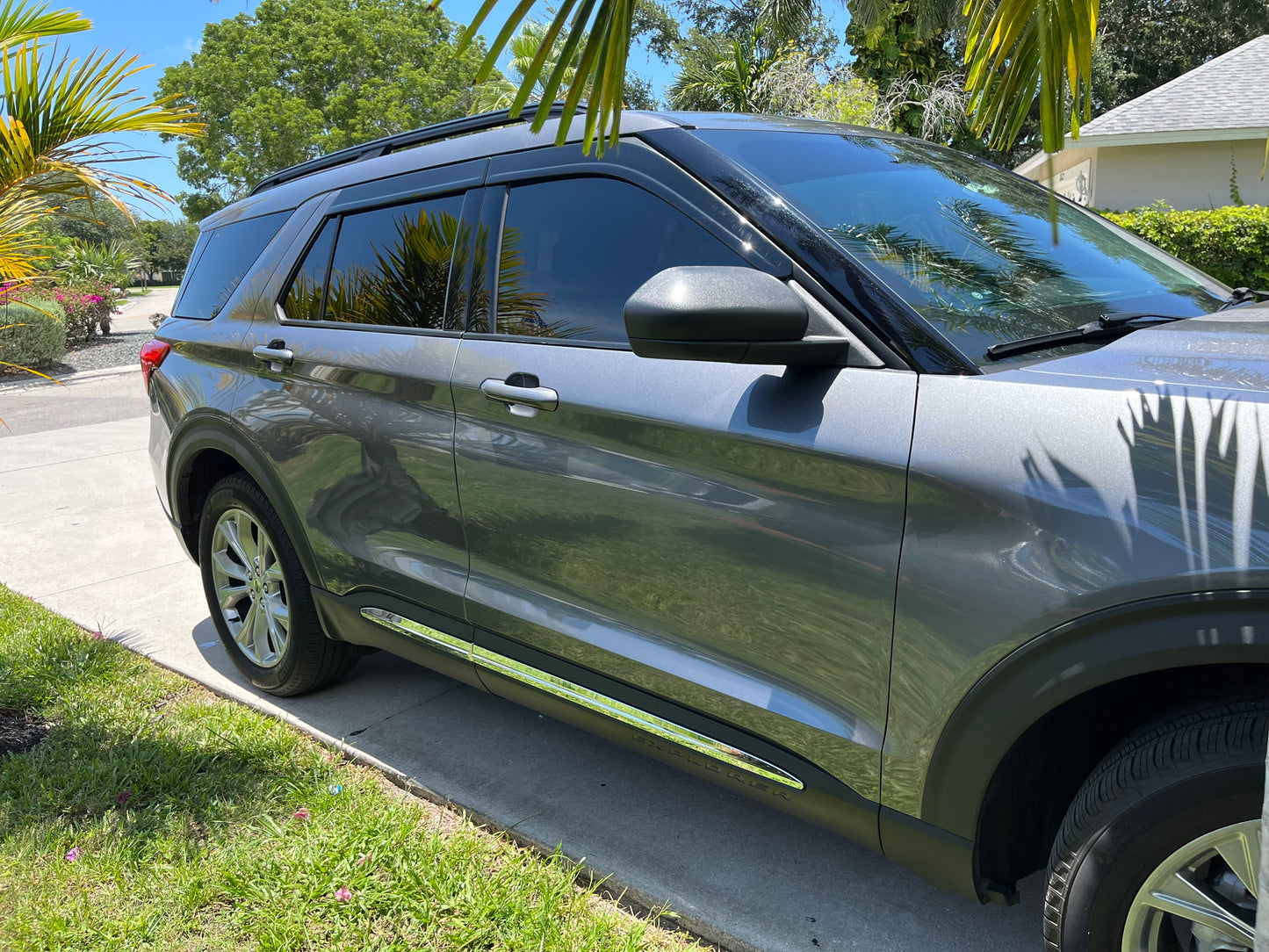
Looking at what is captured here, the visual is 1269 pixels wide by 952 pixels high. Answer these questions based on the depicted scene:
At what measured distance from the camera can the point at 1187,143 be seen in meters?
17.1

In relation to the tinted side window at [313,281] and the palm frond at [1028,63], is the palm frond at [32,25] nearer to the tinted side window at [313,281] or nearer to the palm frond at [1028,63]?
the tinted side window at [313,281]

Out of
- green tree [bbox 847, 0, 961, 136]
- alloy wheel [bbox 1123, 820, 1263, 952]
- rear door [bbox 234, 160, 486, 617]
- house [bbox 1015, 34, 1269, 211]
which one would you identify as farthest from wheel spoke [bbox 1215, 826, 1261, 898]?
green tree [bbox 847, 0, 961, 136]

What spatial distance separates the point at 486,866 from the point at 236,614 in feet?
5.77

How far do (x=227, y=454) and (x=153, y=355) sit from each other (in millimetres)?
756

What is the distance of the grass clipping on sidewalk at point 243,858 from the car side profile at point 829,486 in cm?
45

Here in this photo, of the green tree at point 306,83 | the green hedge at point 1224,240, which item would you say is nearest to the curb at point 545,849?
the green hedge at point 1224,240

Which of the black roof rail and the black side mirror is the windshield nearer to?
the black side mirror

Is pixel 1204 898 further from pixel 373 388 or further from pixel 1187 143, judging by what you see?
pixel 1187 143

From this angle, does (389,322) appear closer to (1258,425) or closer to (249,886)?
(249,886)

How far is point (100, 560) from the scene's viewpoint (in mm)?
5711

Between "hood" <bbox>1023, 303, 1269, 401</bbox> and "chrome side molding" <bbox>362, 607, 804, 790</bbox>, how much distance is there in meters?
0.98

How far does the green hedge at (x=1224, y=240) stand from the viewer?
13.2 metres

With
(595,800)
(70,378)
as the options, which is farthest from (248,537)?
(70,378)

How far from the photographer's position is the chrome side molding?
84.8 inches
